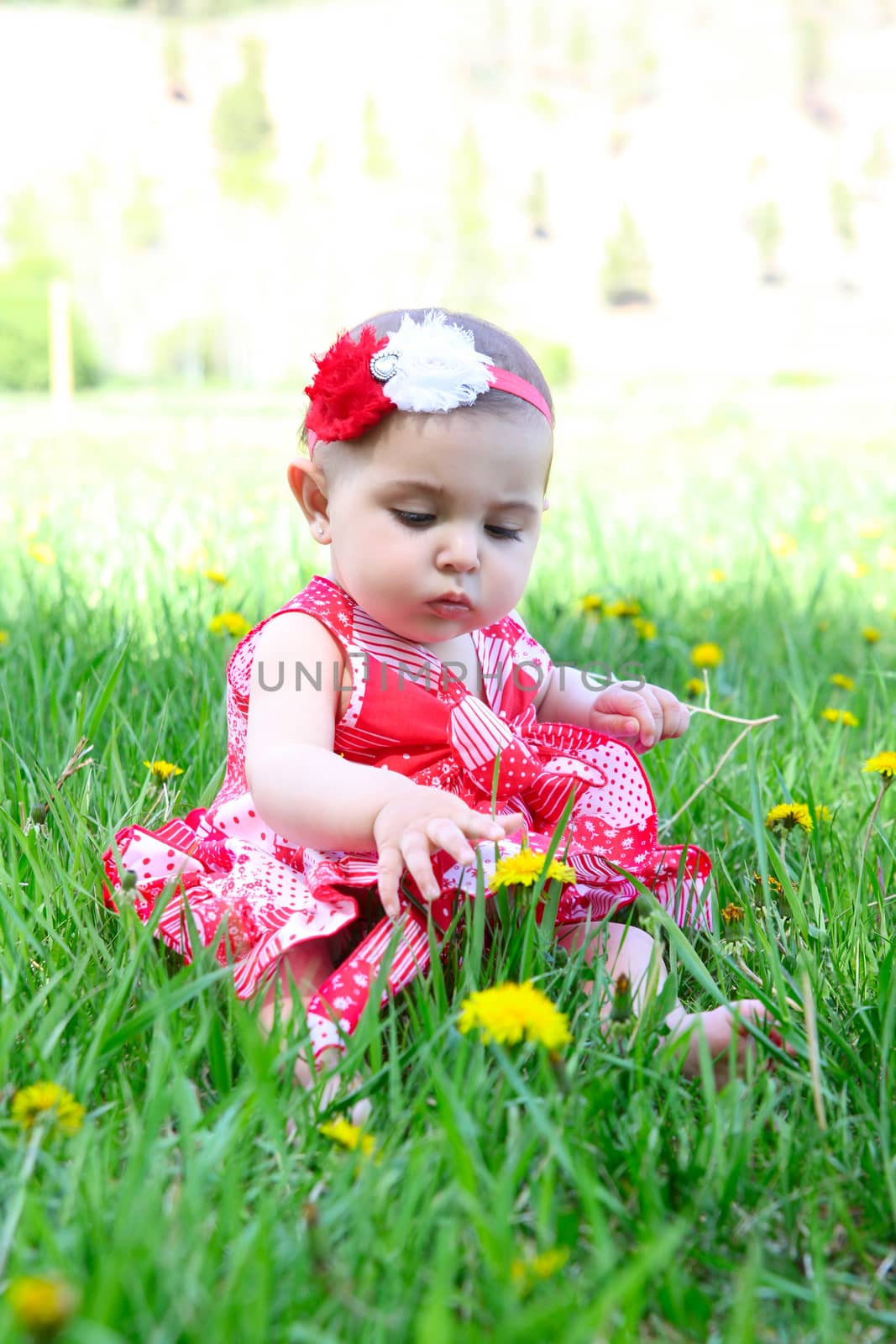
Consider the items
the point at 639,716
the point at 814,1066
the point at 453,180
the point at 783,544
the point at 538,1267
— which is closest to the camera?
the point at 538,1267

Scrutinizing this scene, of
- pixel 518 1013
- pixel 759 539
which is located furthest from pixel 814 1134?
pixel 759 539

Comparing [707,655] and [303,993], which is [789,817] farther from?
[707,655]

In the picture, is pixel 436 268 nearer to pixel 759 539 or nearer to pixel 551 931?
pixel 759 539

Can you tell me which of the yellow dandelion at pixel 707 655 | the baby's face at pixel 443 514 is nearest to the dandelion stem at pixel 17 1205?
the baby's face at pixel 443 514

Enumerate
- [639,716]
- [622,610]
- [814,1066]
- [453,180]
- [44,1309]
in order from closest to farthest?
[44,1309], [814,1066], [639,716], [622,610], [453,180]

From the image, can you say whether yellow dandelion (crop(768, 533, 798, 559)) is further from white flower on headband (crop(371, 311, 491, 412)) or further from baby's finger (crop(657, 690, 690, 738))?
white flower on headband (crop(371, 311, 491, 412))

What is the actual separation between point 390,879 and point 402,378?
0.61 metres

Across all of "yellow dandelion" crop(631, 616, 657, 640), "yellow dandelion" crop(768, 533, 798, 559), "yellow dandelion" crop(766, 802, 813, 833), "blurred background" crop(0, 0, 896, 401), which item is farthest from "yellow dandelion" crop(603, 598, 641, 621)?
"blurred background" crop(0, 0, 896, 401)

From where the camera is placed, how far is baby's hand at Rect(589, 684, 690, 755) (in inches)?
69.9

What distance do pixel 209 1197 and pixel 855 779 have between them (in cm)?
150

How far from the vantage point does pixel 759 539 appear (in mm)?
4031

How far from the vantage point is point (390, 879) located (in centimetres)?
131

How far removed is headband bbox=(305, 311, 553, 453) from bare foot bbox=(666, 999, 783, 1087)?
0.74m

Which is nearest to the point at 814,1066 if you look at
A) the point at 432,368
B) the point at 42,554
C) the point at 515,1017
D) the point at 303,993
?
the point at 515,1017
